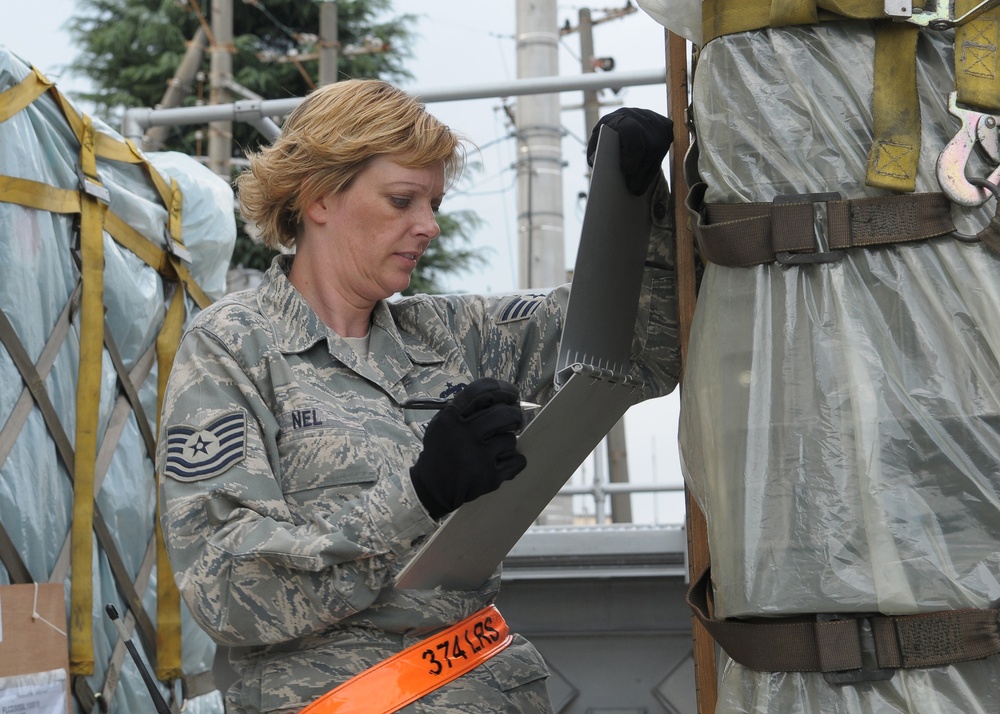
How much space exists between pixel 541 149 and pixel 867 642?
29.7ft

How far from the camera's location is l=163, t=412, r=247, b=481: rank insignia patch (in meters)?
2.01

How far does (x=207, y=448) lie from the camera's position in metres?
2.03

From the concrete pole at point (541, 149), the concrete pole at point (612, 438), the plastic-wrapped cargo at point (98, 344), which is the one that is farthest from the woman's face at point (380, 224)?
the concrete pole at point (612, 438)

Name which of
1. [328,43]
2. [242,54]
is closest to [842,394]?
[328,43]

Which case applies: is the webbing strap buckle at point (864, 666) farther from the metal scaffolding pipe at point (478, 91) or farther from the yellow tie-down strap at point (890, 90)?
the metal scaffolding pipe at point (478, 91)

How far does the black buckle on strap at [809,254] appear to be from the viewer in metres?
1.69

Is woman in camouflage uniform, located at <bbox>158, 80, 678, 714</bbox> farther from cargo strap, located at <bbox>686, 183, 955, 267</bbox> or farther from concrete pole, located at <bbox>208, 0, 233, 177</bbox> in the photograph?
concrete pole, located at <bbox>208, 0, 233, 177</bbox>

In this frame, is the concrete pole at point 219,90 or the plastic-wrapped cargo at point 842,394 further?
the concrete pole at point 219,90

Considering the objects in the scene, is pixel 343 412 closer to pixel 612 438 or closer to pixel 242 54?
pixel 612 438

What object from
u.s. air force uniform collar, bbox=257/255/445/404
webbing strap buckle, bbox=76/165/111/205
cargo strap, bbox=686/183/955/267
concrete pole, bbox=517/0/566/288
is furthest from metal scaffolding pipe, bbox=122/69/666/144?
concrete pole, bbox=517/0/566/288

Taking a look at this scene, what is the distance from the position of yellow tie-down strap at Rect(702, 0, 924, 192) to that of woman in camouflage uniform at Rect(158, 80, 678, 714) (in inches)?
20.4

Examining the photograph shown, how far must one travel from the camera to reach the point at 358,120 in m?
2.30

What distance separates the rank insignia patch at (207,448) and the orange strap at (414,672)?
422mm

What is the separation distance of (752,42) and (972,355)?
55 cm
